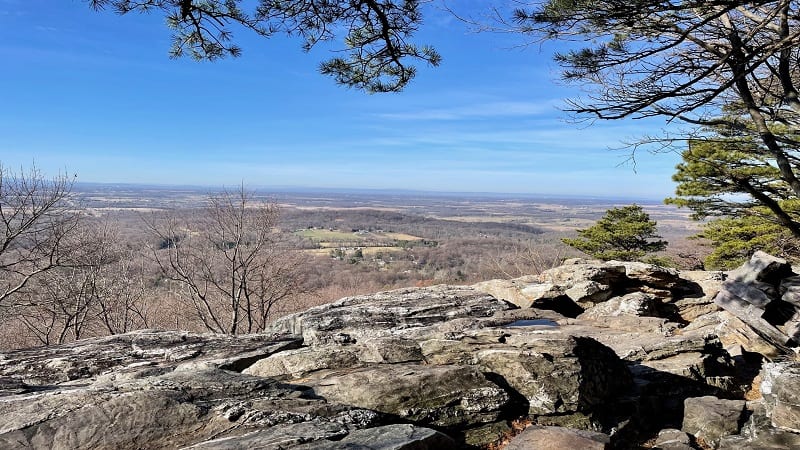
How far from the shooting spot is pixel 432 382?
510cm

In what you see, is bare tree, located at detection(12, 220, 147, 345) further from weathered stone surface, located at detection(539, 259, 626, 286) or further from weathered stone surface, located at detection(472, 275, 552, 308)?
weathered stone surface, located at detection(539, 259, 626, 286)

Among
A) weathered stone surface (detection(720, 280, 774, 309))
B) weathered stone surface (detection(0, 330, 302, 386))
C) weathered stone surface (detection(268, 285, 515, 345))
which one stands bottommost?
weathered stone surface (detection(0, 330, 302, 386))

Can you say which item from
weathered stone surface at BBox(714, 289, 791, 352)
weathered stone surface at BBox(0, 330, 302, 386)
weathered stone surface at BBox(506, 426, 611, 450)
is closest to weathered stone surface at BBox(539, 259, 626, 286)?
weathered stone surface at BBox(714, 289, 791, 352)

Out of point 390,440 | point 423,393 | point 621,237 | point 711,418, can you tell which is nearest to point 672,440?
point 711,418

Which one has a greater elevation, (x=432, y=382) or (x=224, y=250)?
(x=432, y=382)

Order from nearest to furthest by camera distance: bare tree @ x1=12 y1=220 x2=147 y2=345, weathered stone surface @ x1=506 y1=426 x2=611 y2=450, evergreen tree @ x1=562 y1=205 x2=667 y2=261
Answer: weathered stone surface @ x1=506 y1=426 x2=611 y2=450, bare tree @ x1=12 y1=220 x2=147 y2=345, evergreen tree @ x1=562 y1=205 x2=667 y2=261

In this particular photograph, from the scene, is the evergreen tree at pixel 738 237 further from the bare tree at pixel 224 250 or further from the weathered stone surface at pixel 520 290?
the bare tree at pixel 224 250

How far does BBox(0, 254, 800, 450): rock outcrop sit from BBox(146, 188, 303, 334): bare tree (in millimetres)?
8823

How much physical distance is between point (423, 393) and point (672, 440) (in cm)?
312

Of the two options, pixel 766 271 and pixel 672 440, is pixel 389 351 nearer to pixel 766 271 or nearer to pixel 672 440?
pixel 672 440

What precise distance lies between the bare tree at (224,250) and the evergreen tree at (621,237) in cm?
1646

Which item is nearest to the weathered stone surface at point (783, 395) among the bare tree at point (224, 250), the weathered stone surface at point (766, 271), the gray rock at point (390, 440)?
the gray rock at point (390, 440)

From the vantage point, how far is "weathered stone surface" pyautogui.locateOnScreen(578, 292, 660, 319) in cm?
1010

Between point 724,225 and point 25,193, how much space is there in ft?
90.7
